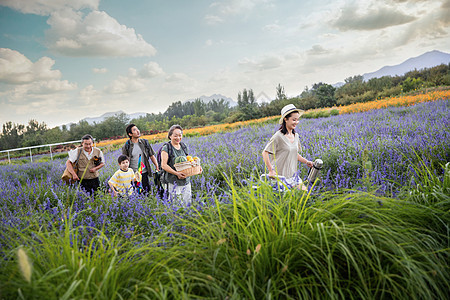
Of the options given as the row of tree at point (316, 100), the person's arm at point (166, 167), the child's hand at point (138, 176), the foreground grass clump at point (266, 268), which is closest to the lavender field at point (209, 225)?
the foreground grass clump at point (266, 268)

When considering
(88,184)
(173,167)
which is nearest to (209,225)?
(173,167)

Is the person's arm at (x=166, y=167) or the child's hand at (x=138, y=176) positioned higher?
the person's arm at (x=166, y=167)

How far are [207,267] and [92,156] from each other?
15.1 feet

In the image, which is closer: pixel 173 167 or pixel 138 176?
pixel 173 167

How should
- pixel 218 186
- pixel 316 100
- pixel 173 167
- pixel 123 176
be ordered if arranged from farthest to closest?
pixel 316 100, pixel 123 176, pixel 218 186, pixel 173 167

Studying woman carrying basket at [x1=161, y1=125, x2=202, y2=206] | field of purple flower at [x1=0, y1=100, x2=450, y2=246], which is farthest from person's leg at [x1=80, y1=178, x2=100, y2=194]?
woman carrying basket at [x1=161, y1=125, x2=202, y2=206]

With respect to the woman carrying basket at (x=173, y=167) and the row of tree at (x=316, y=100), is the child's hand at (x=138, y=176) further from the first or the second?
the row of tree at (x=316, y=100)

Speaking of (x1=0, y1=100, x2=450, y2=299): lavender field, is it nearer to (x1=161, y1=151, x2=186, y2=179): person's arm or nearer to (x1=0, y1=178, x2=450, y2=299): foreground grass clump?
(x1=0, y1=178, x2=450, y2=299): foreground grass clump

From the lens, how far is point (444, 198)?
87.0 inches

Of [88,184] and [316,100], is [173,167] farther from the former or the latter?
[316,100]

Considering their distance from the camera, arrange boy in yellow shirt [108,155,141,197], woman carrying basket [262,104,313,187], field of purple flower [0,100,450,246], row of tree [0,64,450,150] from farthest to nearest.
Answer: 1. row of tree [0,64,450,150]
2. boy in yellow shirt [108,155,141,197]
3. woman carrying basket [262,104,313,187]
4. field of purple flower [0,100,450,246]

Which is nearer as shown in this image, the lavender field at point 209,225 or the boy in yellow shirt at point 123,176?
the lavender field at point 209,225

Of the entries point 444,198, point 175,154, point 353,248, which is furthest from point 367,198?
point 175,154

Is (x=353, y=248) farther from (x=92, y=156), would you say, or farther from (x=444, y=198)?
(x=92, y=156)
